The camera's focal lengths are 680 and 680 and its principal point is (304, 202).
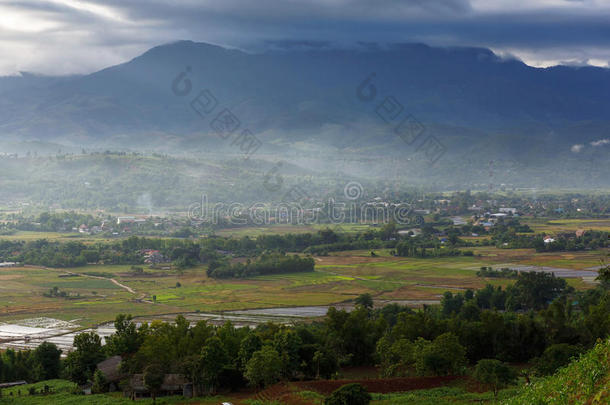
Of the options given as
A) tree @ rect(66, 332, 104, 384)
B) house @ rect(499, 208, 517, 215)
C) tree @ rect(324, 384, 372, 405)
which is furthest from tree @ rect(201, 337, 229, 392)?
house @ rect(499, 208, 517, 215)

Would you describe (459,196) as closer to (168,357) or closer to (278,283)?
(278,283)

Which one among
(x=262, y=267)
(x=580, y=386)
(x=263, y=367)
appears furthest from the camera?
(x=262, y=267)

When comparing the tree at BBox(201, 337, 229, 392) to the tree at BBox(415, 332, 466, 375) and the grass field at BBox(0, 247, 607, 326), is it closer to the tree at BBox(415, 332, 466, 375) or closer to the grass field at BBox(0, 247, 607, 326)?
the tree at BBox(415, 332, 466, 375)

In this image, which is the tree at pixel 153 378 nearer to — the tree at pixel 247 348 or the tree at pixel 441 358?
the tree at pixel 247 348

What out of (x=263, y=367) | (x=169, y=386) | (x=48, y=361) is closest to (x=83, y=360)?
(x=48, y=361)

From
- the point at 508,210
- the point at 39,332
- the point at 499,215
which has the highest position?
the point at 508,210

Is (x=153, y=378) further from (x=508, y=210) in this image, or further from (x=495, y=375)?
(x=508, y=210)
